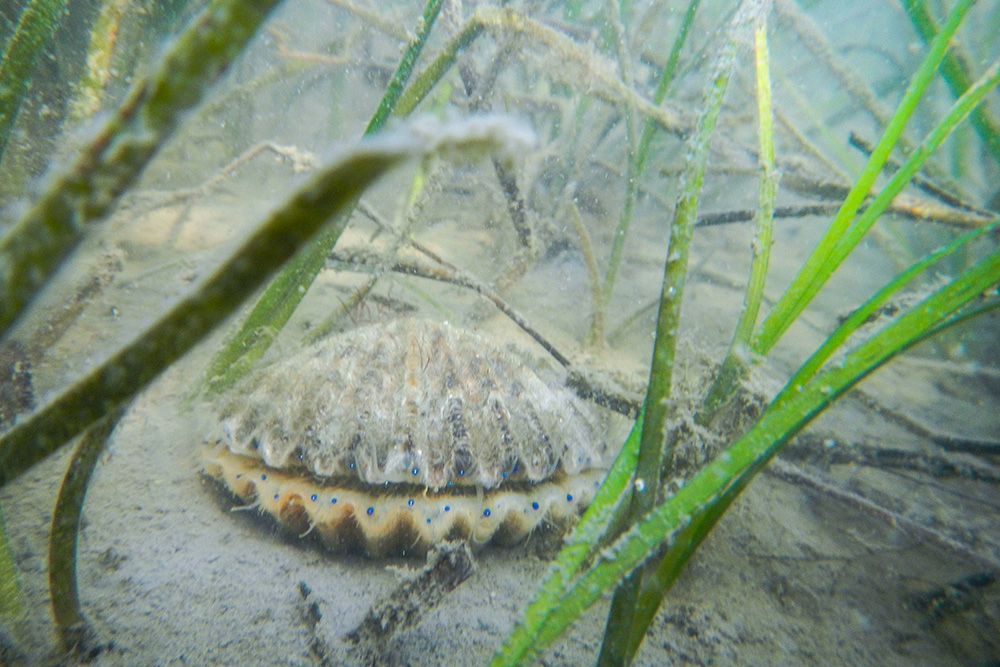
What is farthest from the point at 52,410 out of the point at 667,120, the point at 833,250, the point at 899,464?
the point at 667,120

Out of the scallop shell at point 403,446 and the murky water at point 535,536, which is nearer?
the murky water at point 535,536

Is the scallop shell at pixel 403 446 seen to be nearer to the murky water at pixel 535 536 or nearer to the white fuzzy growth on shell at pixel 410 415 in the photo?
the white fuzzy growth on shell at pixel 410 415

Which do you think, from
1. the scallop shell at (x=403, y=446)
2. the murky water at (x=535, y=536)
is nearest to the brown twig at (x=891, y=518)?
the murky water at (x=535, y=536)

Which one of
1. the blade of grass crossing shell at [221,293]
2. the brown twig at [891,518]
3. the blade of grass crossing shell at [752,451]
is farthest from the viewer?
the brown twig at [891,518]

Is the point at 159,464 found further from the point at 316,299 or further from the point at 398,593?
the point at 316,299

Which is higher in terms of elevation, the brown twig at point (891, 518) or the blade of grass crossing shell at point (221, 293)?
the blade of grass crossing shell at point (221, 293)

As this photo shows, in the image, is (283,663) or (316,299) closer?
(283,663)

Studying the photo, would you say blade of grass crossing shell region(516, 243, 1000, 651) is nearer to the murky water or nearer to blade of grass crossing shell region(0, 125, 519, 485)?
the murky water

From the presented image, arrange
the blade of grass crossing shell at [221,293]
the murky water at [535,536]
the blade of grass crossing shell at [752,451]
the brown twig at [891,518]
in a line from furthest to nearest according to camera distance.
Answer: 1. the brown twig at [891,518]
2. the murky water at [535,536]
3. the blade of grass crossing shell at [752,451]
4. the blade of grass crossing shell at [221,293]
